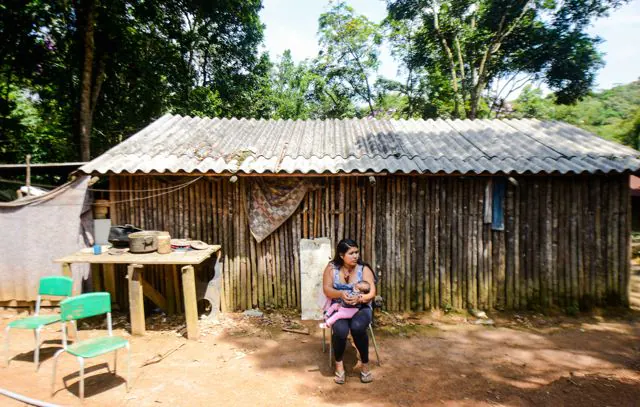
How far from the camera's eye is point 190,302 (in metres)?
5.01

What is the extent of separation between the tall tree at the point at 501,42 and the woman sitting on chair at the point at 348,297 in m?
14.5

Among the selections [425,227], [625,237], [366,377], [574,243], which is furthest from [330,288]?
[625,237]

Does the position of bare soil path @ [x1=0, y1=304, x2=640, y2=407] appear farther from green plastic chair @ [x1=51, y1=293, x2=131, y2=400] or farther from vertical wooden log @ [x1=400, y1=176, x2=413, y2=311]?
vertical wooden log @ [x1=400, y1=176, x2=413, y2=311]

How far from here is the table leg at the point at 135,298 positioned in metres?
4.93

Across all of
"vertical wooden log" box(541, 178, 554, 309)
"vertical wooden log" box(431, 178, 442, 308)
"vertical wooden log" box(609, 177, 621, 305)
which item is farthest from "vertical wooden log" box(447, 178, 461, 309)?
"vertical wooden log" box(609, 177, 621, 305)

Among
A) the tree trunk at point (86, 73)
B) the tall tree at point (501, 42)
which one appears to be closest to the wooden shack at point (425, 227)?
the tree trunk at point (86, 73)

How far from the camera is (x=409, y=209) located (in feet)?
19.4

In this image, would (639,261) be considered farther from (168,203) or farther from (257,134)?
(168,203)

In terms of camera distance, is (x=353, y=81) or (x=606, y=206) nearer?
(x=606, y=206)

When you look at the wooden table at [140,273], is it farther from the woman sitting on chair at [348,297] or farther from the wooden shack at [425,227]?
the woman sitting on chair at [348,297]

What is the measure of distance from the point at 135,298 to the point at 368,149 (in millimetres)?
4709

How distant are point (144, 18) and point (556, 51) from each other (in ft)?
54.7

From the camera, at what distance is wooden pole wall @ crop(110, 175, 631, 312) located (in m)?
5.88

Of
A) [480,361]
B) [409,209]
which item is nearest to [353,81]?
[409,209]
